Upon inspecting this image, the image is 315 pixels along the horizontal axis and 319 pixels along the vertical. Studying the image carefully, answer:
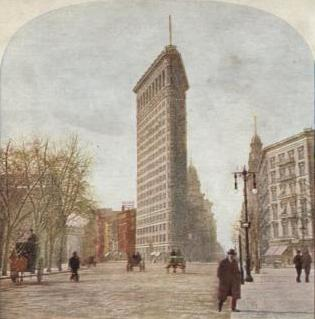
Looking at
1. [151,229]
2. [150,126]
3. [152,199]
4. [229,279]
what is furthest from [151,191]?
[229,279]

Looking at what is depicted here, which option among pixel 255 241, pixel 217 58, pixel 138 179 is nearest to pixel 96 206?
pixel 138 179

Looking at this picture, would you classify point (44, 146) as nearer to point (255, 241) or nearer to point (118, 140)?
point (118, 140)

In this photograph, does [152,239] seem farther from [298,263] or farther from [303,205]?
[303,205]

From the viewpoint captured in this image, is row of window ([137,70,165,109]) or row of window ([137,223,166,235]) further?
row of window ([137,70,165,109])

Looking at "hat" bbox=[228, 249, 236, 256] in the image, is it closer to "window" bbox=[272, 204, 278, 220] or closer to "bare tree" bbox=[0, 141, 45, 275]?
"window" bbox=[272, 204, 278, 220]

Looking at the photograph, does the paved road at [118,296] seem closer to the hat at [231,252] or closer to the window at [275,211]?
the hat at [231,252]

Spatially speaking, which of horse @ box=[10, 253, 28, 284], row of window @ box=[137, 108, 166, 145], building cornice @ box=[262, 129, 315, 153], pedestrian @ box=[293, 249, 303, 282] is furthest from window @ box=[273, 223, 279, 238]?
horse @ box=[10, 253, 28, 284]

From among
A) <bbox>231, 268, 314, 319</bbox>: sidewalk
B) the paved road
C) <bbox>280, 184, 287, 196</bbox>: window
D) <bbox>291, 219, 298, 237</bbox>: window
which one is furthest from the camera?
<bbox>280, 184, 287, 196</bbox>: window
